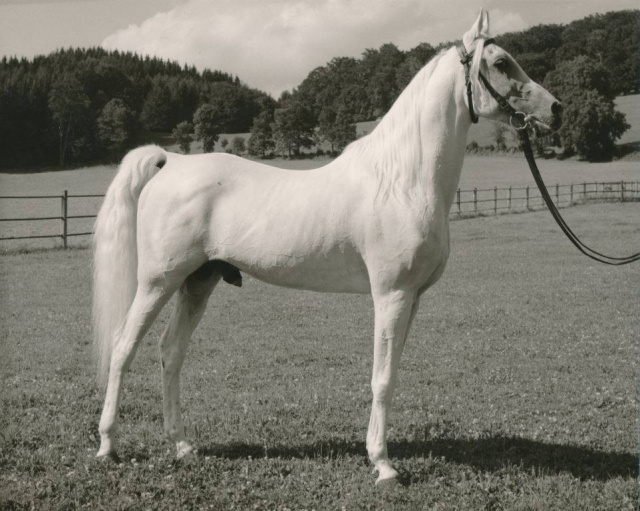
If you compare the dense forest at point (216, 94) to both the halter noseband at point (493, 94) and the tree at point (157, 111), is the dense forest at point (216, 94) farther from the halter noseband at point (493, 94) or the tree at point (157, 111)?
the halter noseband at point (493, 94)

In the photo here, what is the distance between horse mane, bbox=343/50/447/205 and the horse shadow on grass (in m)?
1.95

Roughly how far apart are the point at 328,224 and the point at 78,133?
4332mm

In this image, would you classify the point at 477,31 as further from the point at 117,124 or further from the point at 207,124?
the point at 117,124

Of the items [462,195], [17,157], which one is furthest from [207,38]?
[462,195]

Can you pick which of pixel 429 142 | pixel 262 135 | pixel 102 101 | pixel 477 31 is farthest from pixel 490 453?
Answer: pixel 102 101

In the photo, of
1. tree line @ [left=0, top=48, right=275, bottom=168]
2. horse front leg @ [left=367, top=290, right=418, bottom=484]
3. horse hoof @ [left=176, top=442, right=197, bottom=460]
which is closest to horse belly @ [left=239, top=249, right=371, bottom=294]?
horse front leg @ [left=367, top=290, right=418, bottom=484]

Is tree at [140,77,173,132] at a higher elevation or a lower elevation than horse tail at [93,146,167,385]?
higher

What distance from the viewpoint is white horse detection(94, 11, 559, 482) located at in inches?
147

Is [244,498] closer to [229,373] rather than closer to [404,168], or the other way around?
[404,168]

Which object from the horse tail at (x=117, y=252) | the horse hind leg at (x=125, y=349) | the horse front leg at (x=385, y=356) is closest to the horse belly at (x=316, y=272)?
the horse front leg at (x=385, y=356)

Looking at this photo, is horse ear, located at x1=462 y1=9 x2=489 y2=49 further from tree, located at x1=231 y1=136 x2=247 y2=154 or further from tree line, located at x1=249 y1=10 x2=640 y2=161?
tree, located at x1=231 y1=136 x2=247 y2=154

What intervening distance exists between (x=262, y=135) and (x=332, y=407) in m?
2.84

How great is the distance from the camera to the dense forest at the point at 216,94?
19.4ft

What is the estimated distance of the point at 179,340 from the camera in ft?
14.6
